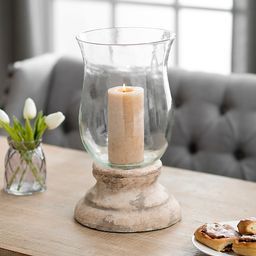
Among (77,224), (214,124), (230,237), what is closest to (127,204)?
(77,224)

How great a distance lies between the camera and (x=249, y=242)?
61.7 inches

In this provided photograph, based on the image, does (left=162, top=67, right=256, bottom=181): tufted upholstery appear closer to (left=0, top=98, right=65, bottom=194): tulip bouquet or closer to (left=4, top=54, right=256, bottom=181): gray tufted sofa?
(left=4, top=54, right=256, bottom=181): gray tufted sofa

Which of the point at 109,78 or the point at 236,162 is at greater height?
the point at 109,78

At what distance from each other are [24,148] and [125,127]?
0.35 m

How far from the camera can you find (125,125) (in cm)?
172

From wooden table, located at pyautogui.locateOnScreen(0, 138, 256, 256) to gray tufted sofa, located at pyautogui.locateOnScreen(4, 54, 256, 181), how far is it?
0.37 m

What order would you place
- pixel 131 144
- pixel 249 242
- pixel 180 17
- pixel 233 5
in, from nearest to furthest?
pixel 249 242, pixel 131 144, pixel 233 5, pixel 180 17

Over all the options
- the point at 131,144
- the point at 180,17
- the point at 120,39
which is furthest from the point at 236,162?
the point at 180,17

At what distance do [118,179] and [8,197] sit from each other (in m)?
0.34

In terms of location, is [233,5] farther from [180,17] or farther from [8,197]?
[8,197]

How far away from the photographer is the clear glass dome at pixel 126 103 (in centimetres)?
172

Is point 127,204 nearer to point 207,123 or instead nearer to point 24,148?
point 24,148

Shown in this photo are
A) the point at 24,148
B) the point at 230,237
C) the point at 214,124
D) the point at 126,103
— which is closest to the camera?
the point at 230,237

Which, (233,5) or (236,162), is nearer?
(236,162)
